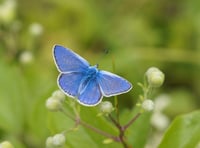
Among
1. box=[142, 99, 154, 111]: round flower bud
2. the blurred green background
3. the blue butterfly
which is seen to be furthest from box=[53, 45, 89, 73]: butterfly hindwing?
the blurred green background

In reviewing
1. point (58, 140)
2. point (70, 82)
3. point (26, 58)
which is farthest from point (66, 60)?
point (26, 58)

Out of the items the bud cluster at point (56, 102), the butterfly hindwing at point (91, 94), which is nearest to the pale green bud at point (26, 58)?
the bud cluster at point (56, 102)

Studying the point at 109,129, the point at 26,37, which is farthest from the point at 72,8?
the point at 109,129

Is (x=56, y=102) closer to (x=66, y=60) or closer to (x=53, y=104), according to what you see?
(x=53, y=104)

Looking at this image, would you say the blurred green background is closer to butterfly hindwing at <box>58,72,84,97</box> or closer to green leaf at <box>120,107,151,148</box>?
green leaf at <box>120,107,151,148</box>

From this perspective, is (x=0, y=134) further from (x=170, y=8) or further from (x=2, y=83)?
(x=170, y=8)

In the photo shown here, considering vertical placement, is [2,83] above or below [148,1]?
below

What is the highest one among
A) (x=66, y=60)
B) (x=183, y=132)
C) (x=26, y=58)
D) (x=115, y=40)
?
(x=115, y=40)
